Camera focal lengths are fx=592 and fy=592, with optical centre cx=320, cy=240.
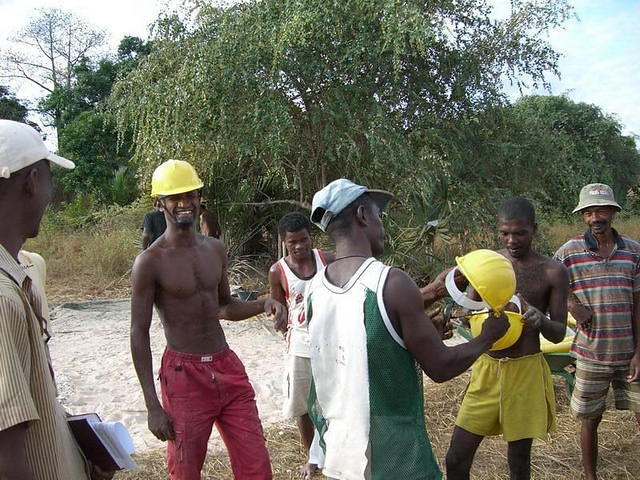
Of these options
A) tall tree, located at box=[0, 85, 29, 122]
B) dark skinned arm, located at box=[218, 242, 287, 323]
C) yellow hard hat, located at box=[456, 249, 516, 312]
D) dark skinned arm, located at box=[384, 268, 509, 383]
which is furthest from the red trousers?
tall tree, located at box=[0, 85, 29, 122]

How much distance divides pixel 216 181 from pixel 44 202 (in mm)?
8358

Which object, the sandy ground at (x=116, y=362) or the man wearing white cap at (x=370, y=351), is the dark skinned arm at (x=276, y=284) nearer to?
the sandy ground at (x=116, y=362)

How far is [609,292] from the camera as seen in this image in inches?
143

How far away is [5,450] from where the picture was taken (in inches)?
54.8

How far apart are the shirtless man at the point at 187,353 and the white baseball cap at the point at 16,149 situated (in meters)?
1.38

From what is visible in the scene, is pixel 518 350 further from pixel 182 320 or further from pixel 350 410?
pixel 182 320

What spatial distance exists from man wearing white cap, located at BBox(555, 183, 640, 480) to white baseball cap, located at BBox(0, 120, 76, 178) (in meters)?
3.13

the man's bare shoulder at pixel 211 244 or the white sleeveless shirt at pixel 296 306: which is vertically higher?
the man's bare shoulder at pixel 211 244

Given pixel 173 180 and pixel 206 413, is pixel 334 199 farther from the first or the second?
pixel 206 413

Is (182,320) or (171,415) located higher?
(182,320)

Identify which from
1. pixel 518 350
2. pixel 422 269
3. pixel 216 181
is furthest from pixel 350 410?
pixel 216 181

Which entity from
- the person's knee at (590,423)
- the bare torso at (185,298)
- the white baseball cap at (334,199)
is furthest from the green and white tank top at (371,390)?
→ the person's knee at (590,423)

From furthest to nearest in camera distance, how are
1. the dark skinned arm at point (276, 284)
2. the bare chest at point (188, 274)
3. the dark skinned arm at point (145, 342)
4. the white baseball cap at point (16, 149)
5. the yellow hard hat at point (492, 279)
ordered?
the dark skinned arm at point (276, 284) → the bare chest at point (188, 274) → the dark skinned arm at point (145, 342) → the yellow hard hat at point (492, 279) → the white baseball cap at point (16, 149)

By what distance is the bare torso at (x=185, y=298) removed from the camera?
3.00 meters
